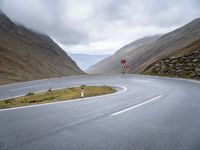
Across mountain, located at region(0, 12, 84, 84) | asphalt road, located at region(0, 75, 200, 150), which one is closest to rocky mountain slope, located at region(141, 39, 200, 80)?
mountain, located at region(0, 12, 84, 84)

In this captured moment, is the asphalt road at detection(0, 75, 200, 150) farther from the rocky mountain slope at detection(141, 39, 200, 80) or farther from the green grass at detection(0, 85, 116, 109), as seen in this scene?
the rocky mountain slope at detection(141, 39, 200, 80)

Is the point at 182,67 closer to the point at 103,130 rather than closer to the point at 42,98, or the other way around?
the point at 42,98

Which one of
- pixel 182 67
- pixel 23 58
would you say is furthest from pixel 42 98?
pixel 23 58

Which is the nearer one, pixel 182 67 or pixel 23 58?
pixel 182 67

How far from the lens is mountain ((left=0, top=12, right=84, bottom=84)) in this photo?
5671cm

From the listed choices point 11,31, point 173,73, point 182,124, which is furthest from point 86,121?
point 11,31

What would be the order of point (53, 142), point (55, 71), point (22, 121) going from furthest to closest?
1. point (55, 71)
2. point (22, 121)
3. point (53, 142)

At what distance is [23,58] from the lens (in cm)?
6800

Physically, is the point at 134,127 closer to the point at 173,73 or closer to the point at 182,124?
the point at 182,124

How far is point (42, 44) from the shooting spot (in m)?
91.0

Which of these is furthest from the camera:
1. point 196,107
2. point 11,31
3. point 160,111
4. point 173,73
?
point 11,31

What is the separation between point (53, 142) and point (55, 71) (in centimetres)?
6313

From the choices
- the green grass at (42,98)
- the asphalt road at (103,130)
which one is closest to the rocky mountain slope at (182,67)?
the green grass at (42,98)

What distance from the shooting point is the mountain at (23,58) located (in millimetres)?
56713
